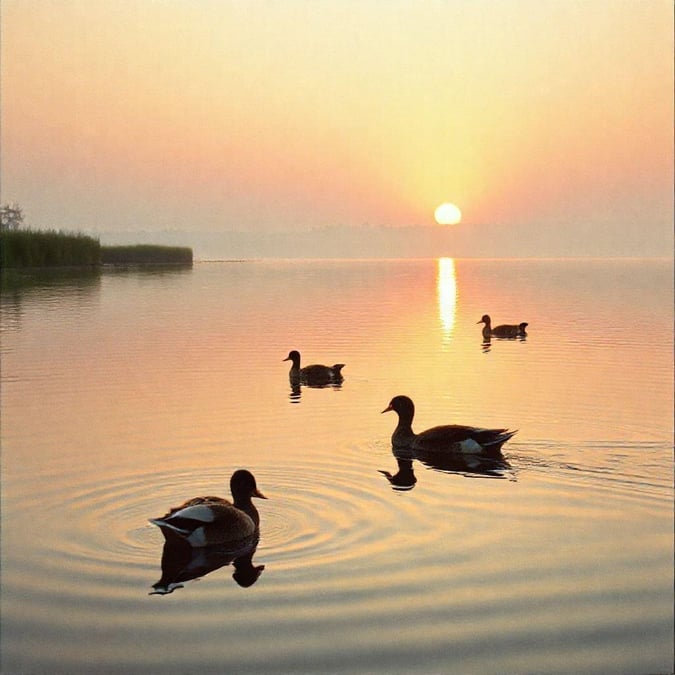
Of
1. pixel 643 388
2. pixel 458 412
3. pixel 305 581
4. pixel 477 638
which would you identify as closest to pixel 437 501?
pixel 305 581

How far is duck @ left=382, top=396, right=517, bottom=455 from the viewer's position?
1412cm

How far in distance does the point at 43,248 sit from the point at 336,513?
53191mm

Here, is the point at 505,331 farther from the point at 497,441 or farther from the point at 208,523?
the point at 208,523

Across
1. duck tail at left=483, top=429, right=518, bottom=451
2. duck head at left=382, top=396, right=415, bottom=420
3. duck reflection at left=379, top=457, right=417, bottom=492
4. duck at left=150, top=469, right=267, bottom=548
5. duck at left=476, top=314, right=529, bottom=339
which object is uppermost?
duck at left=476, top=314, right=529, bottom=339

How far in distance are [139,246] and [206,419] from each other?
Answer: 78.5 m

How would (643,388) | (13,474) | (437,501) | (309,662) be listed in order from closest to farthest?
(309,662), (437,501), (13,474), (643,388)

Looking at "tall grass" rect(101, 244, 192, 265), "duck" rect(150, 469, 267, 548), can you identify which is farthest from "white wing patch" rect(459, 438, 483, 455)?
"tall grass" rect(101, 244, 192, 265)

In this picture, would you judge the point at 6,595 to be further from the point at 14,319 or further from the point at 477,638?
the point at 14,319

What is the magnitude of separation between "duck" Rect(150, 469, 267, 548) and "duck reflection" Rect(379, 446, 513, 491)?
2.84 meters

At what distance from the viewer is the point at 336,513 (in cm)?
1100

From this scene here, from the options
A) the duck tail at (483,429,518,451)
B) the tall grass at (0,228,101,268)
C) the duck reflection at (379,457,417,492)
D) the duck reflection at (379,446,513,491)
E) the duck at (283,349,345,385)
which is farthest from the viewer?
the tall grass at (0,228,101,268)

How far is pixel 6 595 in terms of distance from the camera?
28.6 ft

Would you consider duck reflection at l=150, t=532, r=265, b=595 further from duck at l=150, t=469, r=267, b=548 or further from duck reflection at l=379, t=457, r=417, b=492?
duck reflection at l=379, t=457, r=417, b=492

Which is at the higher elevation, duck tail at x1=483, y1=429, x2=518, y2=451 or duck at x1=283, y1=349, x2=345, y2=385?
duck at x1=283, y1=349, x2=345, y2=385
